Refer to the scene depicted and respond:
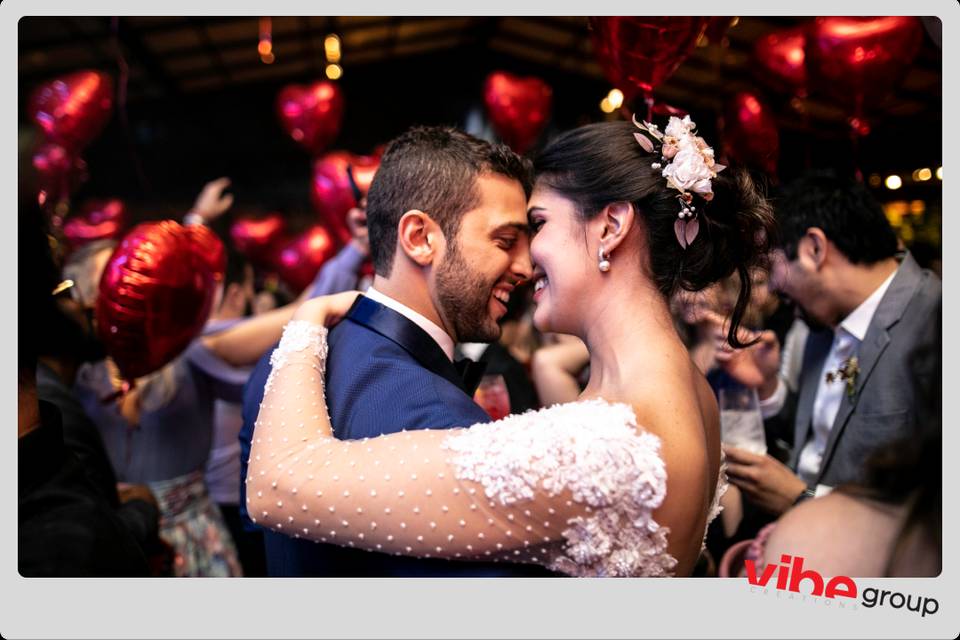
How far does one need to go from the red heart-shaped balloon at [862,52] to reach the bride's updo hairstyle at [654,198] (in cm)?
191

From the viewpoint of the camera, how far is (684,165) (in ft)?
4.04

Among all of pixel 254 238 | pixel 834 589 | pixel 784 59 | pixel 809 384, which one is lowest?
pixel 254 238

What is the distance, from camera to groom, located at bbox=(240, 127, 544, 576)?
1.27m

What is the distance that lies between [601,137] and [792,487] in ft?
3.61

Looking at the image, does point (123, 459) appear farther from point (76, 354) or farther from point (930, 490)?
point (930, 490)

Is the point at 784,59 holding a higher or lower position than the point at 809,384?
higher

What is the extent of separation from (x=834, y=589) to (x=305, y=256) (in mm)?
4852

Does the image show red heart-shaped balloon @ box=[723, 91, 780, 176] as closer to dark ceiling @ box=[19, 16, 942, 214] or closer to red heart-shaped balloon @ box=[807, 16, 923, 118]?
red heart-shaped balloon @ box=[807, 16, 923, 118]

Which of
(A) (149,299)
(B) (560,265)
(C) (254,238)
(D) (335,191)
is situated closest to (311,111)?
(C) (254,238)

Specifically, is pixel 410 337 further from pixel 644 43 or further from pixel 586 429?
pixel 644 43

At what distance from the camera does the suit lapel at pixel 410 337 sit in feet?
4.39

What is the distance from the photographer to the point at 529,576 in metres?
1.12

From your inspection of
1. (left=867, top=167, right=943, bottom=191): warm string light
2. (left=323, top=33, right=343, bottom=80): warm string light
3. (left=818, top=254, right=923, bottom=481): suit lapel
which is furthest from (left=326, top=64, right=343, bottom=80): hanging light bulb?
(left=818, top=254, right=923, bottom=481): suit lapel

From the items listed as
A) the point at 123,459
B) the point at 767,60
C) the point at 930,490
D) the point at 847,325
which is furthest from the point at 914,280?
the point at 123,459
